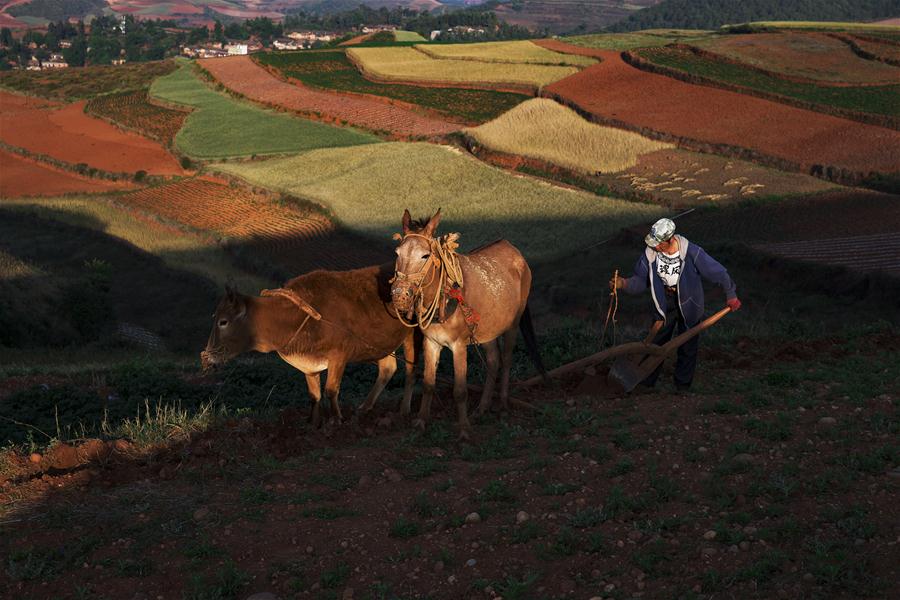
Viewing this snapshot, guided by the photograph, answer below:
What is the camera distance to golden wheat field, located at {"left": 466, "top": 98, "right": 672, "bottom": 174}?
154 ft

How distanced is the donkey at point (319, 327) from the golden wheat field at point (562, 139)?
1366 inches

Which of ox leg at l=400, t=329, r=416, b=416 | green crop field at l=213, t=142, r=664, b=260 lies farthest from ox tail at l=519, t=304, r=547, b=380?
green crop field at l=213, t=142, r=664, b=260

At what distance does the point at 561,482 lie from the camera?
9.37 m

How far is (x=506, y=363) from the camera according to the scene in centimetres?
1263

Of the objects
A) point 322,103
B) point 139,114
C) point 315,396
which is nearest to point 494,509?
point 315,396

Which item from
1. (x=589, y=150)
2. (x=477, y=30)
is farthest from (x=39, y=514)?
(x=477, y=30)

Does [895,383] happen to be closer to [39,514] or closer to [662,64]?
[39,514]

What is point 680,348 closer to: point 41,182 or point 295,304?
point 295,304

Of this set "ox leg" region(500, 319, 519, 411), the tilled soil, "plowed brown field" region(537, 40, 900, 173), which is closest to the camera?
the tilled soil

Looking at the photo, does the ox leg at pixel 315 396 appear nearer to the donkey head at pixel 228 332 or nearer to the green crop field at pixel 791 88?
the donkey head at pixel 228 332

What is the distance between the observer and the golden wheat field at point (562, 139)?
1853 inches

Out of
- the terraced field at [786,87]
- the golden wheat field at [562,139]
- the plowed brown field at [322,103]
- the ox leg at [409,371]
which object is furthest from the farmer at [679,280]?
the plowed brown field at [322,103]

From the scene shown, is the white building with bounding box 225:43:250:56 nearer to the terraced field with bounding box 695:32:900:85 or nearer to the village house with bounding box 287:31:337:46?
the village house with bounding box 287:31:337:46

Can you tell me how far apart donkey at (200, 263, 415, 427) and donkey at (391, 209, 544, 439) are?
0.71 m
